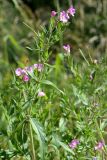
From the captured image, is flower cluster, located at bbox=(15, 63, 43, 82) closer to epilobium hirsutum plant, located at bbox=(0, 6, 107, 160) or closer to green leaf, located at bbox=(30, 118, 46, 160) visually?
epilobium hirsutum plant, located at bbox=(0, 6, 107, 160)

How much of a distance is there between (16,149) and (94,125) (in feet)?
1.01

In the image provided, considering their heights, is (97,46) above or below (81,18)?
below

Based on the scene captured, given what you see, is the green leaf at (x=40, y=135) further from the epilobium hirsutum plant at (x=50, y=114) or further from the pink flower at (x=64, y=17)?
Result: the pink flower at (x=64, y=17)

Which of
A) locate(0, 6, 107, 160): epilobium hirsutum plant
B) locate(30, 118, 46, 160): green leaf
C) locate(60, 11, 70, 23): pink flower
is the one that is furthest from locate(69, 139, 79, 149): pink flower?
locate(60, 11, 70, 23): pink flower

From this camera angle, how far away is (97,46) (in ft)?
19.3

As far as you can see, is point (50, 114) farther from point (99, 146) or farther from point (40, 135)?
point (40, 135)

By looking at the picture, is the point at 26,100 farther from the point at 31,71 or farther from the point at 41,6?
the point at 41,6

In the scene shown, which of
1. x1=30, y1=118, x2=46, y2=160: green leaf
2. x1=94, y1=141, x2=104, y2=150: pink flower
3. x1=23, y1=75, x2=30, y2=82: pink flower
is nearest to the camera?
x1=30, y1=118, x2=46, y2=160: green leaf

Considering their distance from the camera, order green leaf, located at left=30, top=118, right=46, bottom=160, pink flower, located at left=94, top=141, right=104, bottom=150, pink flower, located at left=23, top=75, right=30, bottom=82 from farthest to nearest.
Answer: pink flower, located at left=94, top=141, right=104, bottom=150 < pink flower, located at left=23, top=75, right=30, bottom=82 < green leaf, located at left=30, top=118, right=46, bottom=160

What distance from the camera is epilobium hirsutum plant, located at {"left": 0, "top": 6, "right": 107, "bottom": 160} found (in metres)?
1.73

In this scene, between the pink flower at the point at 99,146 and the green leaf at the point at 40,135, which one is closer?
the green leaf at the point at 40,135

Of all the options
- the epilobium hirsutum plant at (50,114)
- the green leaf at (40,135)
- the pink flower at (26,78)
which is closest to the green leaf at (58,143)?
the epilobium hirsutum plant at (50,114)

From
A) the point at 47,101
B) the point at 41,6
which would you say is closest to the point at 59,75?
the point at 47,101

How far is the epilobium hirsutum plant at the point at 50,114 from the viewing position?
1.73 meters
